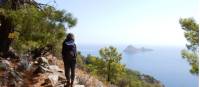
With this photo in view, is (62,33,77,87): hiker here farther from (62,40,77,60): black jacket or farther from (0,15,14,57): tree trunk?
(0,15,14,57): tree trunk

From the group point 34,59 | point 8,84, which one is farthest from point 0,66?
point 34,59

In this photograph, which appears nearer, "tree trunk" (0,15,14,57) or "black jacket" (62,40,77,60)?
"black jacket" (62,40,77,60)

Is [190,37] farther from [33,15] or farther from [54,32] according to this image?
[33,15]

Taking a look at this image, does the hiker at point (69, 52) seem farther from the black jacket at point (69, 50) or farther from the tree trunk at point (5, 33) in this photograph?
the tree trunk at point (5, 33)

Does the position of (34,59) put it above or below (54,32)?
below

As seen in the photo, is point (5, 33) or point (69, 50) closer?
point (69, 50)

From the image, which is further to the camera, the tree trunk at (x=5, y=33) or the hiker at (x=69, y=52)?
the tree trunk at (x=5, y=33)

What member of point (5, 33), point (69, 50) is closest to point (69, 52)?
point (69, 50)

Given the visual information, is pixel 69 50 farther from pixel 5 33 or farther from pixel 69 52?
pixel 5 33

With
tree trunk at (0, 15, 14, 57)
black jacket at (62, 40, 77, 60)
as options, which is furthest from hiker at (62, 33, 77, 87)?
tree trunk at (0, 15, 14, 57)

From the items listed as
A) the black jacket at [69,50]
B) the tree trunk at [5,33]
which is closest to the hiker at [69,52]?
the black jacket at [69,50]

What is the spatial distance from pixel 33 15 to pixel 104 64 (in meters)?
28.8

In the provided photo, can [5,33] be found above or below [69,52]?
above

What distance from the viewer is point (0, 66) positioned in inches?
569
